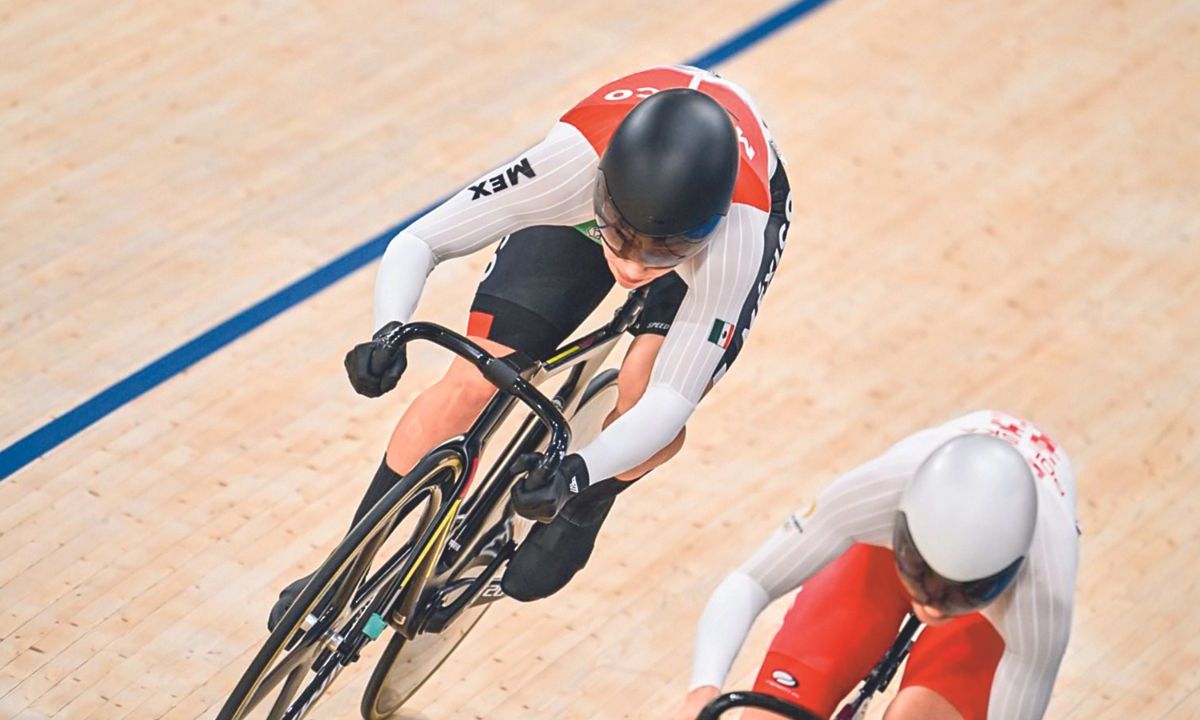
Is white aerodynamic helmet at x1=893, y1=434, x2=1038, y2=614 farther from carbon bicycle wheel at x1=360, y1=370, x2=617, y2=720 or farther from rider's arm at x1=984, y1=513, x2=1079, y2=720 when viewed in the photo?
carbon bicycle wheel at x1=360, y1=370, x2=617, y2=720

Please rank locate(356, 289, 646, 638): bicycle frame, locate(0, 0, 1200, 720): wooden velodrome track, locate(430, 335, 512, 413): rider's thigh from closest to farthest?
locate(356, 289, 646, 638): bicycle frame
locate(430, 335, 512, 413): rider's thigh
locate(0, 0, 1200, 720): wooden velodrome track

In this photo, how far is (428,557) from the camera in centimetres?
271

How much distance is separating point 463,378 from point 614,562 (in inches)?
36.1

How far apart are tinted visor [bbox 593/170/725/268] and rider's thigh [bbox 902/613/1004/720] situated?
0.70 meters

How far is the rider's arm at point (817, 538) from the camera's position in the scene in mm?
2236

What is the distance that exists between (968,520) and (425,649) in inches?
53.6

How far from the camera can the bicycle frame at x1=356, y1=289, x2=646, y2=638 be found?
2.52 metres

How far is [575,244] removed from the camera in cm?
289

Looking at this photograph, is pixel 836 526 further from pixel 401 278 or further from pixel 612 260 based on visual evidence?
pixel 401 278

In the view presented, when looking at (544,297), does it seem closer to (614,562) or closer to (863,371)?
(614,562)

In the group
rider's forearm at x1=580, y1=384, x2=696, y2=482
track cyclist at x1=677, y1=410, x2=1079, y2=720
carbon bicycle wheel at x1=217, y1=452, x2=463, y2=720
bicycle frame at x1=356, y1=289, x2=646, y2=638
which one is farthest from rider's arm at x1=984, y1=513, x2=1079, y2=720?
carbon bicycle wheel at x1=217, y1=452, x2=463, y2=720

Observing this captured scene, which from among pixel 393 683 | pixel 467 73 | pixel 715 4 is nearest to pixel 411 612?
pixel 393 683

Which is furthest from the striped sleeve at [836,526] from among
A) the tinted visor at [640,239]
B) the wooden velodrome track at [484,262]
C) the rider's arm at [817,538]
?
the wooden velodrome track at [484,262]

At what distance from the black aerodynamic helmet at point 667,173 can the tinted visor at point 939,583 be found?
24.0 inches
